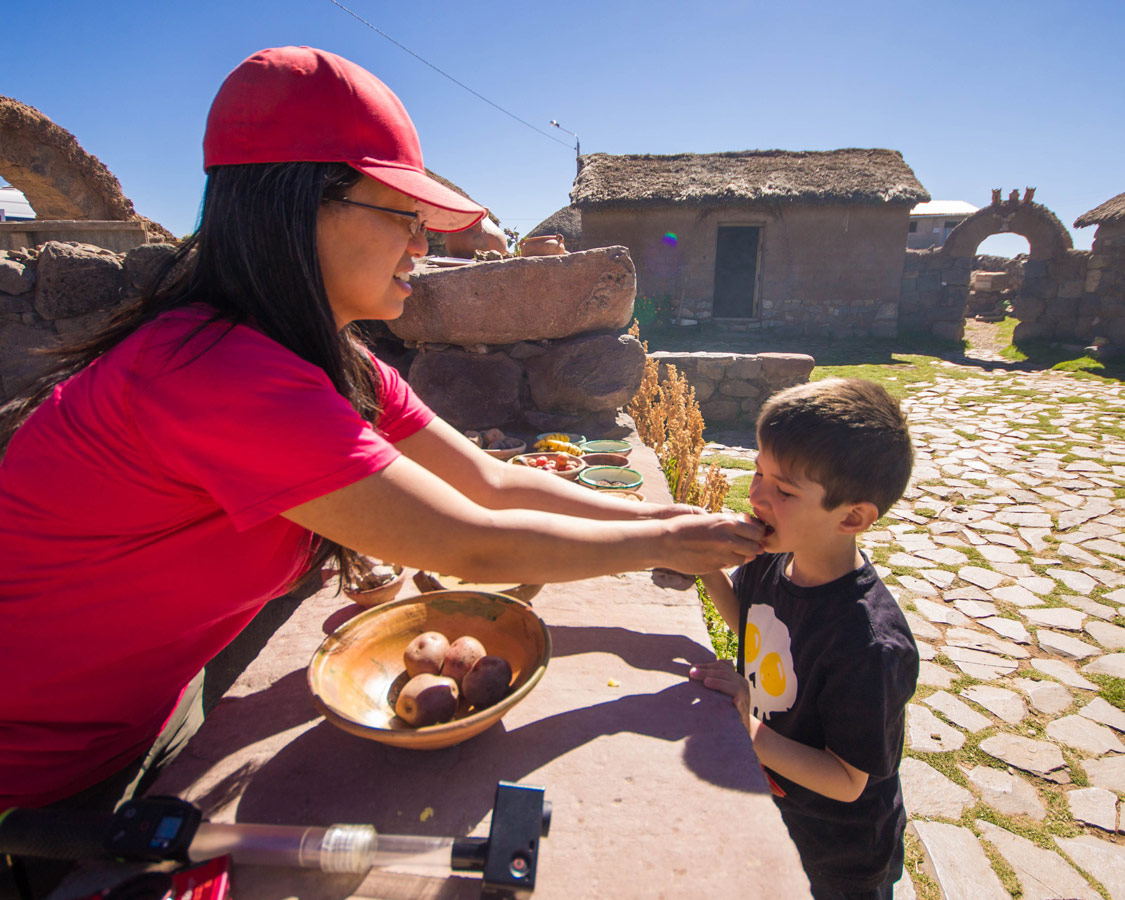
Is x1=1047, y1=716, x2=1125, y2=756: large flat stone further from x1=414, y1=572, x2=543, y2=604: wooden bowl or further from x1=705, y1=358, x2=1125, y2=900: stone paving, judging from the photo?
x1=414, y1=572, x2=543, y2=604: wooden bowl

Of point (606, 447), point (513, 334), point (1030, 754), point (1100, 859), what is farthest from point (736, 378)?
point (1100, 859)

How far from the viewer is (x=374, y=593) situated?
179 cm

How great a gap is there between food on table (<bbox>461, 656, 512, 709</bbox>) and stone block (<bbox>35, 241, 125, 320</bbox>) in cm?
349

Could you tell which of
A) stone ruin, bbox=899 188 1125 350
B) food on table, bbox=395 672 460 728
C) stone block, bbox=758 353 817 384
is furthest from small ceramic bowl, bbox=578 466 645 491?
stone ruin, bbox=899 188 1125 350

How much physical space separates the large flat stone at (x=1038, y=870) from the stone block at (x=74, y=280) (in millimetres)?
4710

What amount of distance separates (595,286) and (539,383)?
800mm

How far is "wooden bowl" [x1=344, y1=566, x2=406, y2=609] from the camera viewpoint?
1781 millimetres

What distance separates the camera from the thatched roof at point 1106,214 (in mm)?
10836

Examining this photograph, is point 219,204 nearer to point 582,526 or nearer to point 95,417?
point 95,417

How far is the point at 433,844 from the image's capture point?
808 millimetres

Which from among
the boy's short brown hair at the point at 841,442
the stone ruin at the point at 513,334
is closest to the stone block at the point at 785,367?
the stone ruin at the point at 513,334

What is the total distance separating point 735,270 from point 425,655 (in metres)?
18.4

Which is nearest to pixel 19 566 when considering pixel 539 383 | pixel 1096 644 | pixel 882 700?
pixel 882 700

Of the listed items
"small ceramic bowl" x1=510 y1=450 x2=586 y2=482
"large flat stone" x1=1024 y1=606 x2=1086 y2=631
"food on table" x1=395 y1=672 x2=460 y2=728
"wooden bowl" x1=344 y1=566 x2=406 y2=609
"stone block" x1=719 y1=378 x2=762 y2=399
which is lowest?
"large flat stone" x1=1024 y1=606 x2=1086 y2=631
